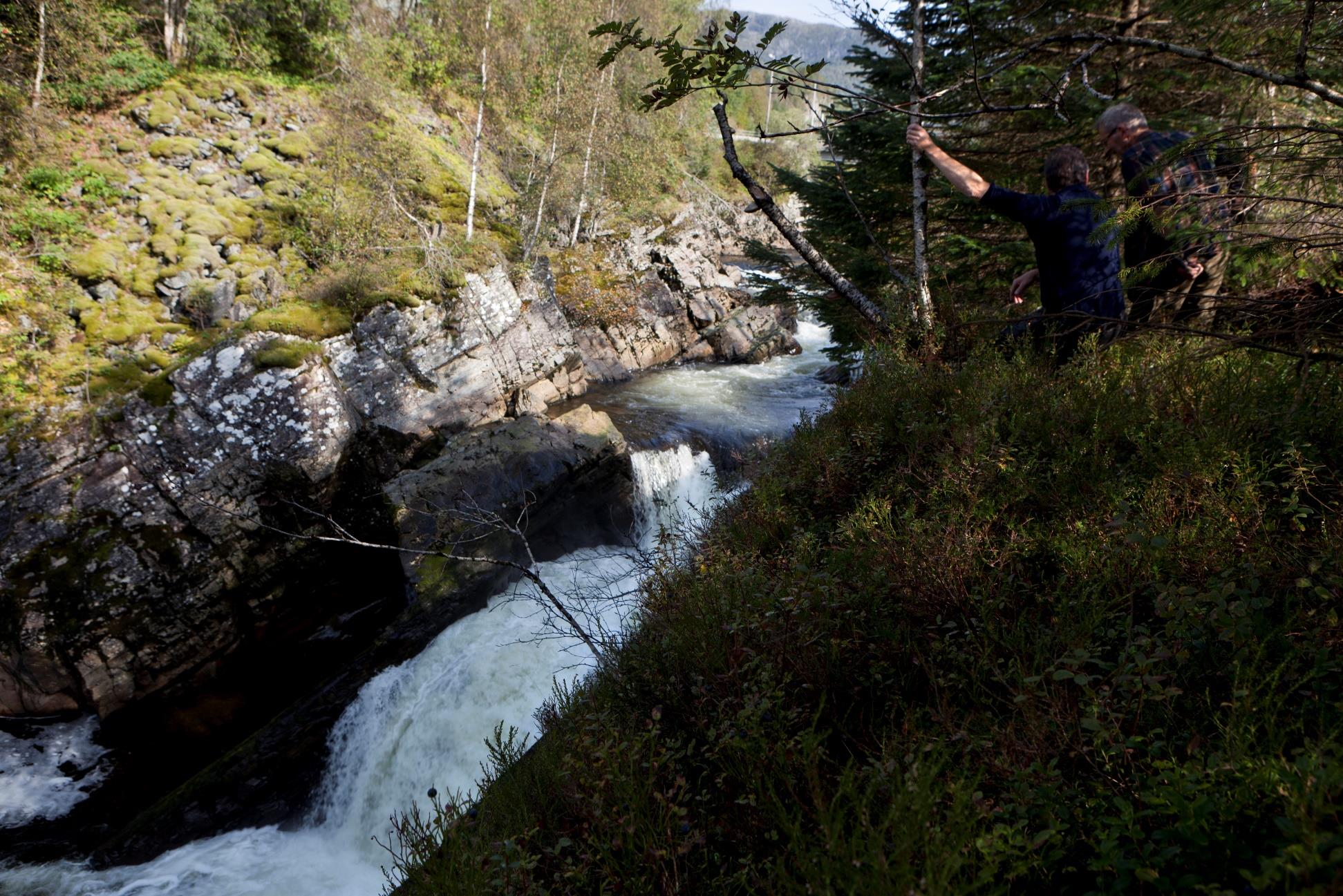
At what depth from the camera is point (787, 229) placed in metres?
3.90

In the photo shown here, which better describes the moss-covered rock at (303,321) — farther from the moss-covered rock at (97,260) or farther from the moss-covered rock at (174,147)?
the moss-covered rock at (174,147)

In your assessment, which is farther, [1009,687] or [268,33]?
[268,33]

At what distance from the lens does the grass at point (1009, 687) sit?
1.48m

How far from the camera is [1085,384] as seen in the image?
3.52 m

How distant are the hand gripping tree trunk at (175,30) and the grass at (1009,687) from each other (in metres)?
18.5

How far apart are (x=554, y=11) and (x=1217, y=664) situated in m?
20.9

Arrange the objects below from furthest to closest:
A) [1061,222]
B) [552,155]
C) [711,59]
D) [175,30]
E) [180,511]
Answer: [552,155] < [175,30] < [180,511] < [1061,222] < [711,59]

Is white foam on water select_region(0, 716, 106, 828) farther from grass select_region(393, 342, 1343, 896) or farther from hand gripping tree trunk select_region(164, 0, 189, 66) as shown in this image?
hand gripping tree trunk select_region(164, 0, 189, 66)

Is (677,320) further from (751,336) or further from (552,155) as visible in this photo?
(552,155)

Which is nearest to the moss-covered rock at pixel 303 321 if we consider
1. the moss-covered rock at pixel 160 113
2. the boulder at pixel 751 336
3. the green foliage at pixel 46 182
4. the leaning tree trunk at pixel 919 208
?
the green foliage at pixel 46 182

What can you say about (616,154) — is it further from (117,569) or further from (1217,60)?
(1217,60)


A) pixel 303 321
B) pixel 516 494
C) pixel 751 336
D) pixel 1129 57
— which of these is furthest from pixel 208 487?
pixel 751 336

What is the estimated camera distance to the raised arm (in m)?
3.28

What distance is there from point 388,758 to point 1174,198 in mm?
7804
